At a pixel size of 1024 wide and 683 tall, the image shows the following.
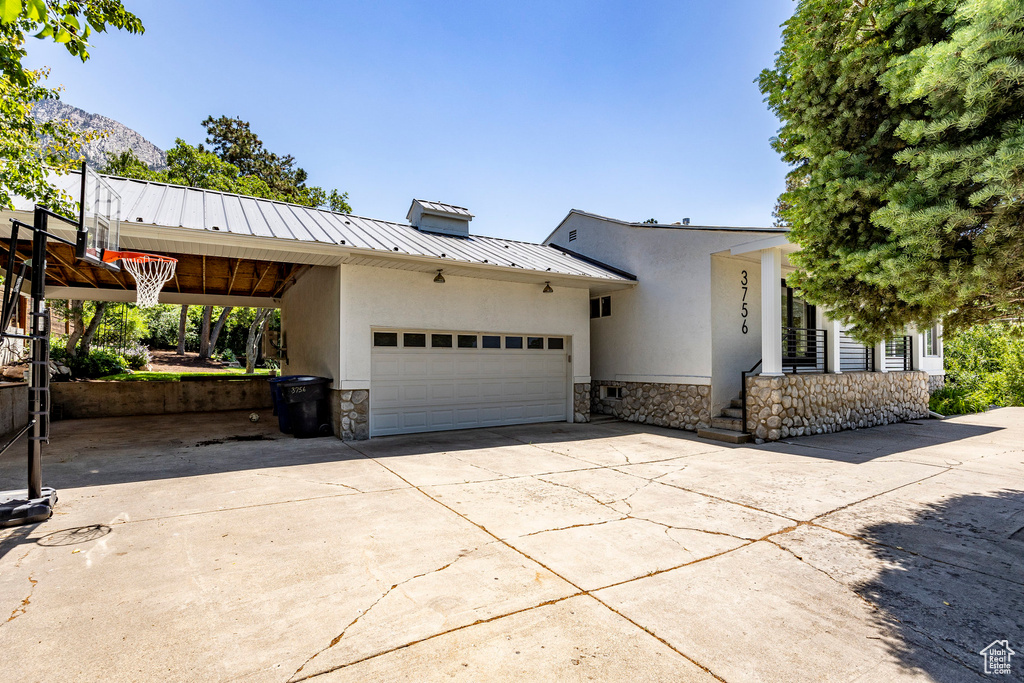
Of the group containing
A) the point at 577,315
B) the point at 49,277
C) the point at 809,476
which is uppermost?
the point at 49,277

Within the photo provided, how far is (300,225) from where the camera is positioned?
8.34 meters

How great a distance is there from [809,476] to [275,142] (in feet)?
92.2

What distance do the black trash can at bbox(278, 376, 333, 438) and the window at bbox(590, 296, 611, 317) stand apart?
695 cm

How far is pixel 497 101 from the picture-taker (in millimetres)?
11500

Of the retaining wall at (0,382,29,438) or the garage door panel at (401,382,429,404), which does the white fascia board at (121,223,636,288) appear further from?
the retaining wall at (0,382,29,438)

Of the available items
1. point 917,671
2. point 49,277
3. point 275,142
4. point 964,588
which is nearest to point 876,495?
point 964,588

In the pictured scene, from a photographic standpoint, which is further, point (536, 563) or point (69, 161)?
point (69, 161)

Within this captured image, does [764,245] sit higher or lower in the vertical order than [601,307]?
higher

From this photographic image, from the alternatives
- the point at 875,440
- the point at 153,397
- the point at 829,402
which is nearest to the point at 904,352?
the point at 829,402

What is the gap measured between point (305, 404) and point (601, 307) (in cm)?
750

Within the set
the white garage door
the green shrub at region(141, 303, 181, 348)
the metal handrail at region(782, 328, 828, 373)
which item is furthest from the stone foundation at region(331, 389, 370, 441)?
the green shrub at region(141, 303, 181, 348)

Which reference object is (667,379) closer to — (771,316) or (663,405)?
(663,405)

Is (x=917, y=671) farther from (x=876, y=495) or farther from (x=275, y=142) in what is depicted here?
(x=275, y=142)

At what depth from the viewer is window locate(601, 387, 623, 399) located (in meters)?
11.8
